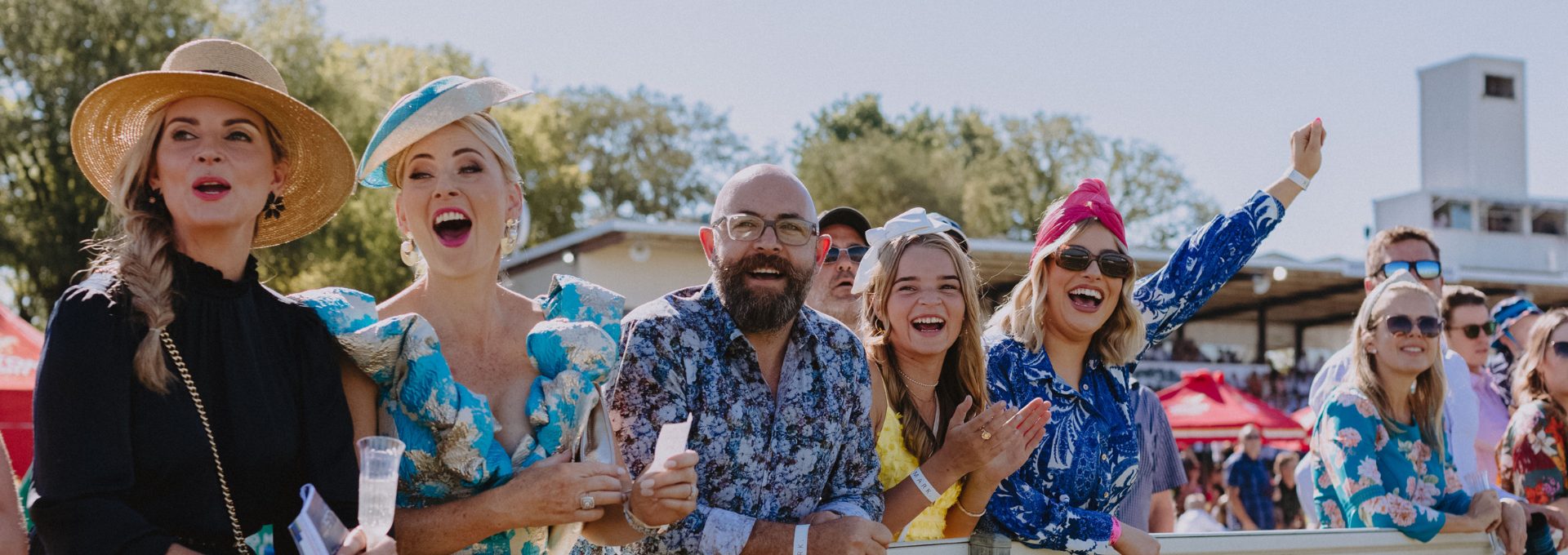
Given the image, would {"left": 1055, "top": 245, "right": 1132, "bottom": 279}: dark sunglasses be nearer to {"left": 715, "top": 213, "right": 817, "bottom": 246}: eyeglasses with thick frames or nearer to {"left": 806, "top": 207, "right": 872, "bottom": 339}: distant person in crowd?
{"left": 806, "top": 207, "right": 872, "bottom": 339}: distant person in crowd

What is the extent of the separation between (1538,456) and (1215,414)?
318 inches

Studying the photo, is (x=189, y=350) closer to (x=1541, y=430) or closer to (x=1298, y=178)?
(x=1298, y=178)

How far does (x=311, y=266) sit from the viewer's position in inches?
873

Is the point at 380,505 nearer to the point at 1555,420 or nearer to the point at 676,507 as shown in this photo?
the point at 676,507

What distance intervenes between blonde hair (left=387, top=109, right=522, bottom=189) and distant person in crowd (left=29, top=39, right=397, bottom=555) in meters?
0.16

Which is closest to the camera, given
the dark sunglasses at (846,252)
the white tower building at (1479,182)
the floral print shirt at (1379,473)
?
the floral print shirt at (1379,473)

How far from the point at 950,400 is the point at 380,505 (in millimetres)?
1910

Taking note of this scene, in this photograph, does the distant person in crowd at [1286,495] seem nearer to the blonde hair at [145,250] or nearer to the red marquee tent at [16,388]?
the red marquee tent at [16,388]

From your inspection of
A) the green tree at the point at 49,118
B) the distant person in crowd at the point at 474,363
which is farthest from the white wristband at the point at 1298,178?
the green tree at the point at 49,118

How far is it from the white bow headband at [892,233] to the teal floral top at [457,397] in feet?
3.59

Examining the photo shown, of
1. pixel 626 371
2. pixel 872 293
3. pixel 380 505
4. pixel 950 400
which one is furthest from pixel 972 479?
pixel 380 505

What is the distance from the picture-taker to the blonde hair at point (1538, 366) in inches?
196

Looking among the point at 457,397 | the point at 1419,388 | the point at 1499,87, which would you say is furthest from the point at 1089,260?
the point at 1499,87

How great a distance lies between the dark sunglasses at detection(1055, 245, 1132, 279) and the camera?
3.55m
